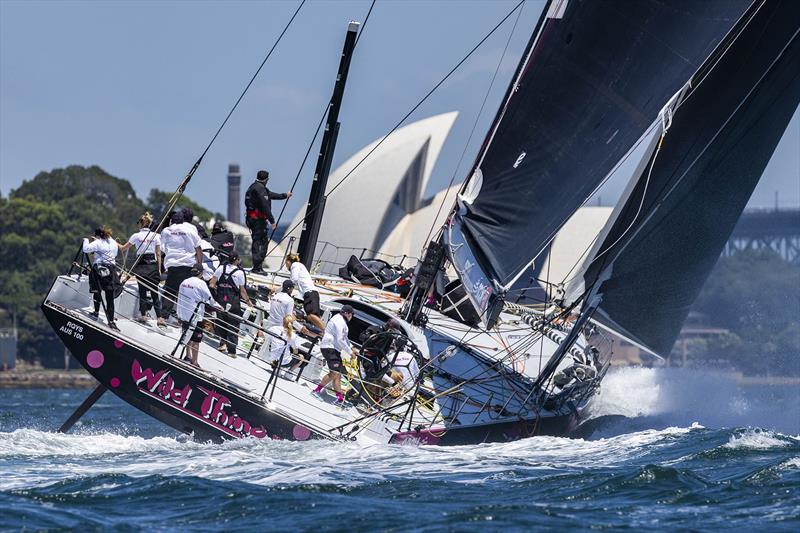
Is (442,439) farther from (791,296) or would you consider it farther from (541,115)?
(791,296)

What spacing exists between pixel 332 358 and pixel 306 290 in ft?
4.72

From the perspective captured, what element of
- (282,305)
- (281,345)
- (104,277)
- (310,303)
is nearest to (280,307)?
(282,305)

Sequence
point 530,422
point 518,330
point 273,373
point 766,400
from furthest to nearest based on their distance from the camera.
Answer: point 766,400 < point 518,330 < point 530,422 < point 273,373

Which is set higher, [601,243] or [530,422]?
[601,243]

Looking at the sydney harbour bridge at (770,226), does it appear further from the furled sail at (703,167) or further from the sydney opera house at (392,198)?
the furled sail at (703,167)

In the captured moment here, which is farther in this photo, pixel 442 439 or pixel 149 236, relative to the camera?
pixel 149 236

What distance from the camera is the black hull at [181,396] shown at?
1177 centimetres

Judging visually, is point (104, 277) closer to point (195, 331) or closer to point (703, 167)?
point (195, 331)

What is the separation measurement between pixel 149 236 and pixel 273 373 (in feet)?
8.31

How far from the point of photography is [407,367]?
42.3 feet

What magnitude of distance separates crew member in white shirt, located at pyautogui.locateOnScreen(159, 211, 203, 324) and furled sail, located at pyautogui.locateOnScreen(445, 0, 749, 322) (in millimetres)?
2425

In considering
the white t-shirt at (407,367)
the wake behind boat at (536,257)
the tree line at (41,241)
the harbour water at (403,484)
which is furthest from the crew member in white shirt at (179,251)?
the tree line at (41,241)

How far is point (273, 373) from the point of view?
11.9 meters

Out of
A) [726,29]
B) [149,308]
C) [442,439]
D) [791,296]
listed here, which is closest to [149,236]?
[149,308]
